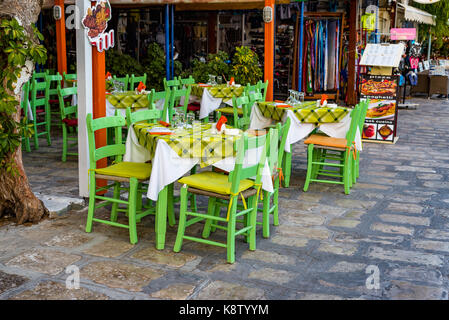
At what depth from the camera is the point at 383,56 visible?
9117 mm

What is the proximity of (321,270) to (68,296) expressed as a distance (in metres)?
1.69

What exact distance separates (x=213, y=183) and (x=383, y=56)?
588cm

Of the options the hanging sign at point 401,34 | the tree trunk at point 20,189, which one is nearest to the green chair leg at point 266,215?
the tree trunk at point 20,189

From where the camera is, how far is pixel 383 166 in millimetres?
7422

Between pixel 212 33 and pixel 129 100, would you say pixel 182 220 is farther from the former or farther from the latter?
pixel 212 33

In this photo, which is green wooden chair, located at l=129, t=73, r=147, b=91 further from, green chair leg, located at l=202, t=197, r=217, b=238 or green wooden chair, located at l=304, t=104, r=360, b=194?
green chair leg, located at l=202, t=197, r=217, b=238

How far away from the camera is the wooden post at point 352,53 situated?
1281 cm

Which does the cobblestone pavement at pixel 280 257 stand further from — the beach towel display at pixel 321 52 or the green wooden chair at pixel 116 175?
the beach towel display at pixel 321 52

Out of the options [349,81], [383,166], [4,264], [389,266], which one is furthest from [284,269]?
[349,81]

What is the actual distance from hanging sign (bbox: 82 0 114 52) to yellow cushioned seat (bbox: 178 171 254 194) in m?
1.83

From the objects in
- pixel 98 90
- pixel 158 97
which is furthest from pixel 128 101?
pixel 98 90

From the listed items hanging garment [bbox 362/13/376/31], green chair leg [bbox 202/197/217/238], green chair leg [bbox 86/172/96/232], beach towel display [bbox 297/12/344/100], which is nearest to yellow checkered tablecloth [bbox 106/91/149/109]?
green chair leg [bbox 86/172/96/232]
